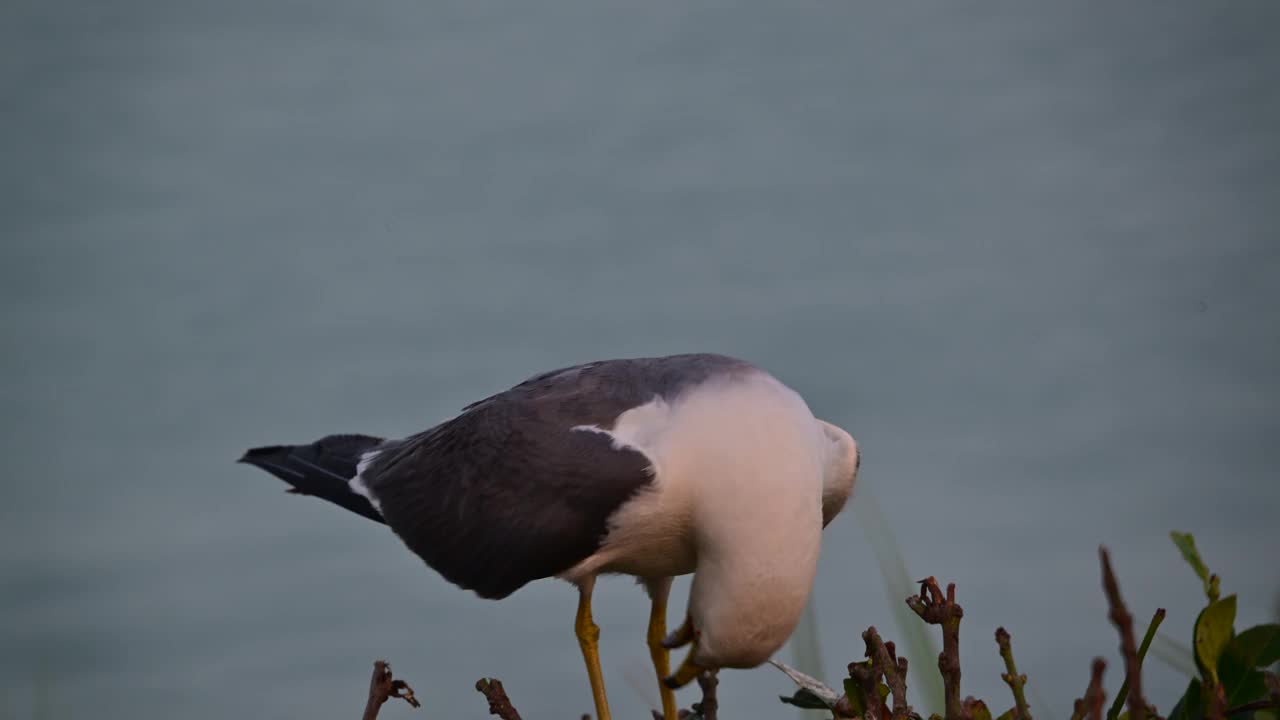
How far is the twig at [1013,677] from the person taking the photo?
299cm

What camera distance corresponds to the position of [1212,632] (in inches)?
103

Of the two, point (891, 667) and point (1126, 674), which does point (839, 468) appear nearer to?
point (891, 667)

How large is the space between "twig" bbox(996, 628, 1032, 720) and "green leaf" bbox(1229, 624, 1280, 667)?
19.9 inches

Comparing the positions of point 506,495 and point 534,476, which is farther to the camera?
point 506,495

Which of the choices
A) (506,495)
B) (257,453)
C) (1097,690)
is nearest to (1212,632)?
(1097,690)

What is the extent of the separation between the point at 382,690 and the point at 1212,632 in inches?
67.8

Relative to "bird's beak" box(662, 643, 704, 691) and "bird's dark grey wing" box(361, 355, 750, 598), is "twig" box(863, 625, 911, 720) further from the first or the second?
"bird's dark grey wing" box(361, 355, 750, 598)

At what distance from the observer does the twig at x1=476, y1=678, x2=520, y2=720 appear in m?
3.73

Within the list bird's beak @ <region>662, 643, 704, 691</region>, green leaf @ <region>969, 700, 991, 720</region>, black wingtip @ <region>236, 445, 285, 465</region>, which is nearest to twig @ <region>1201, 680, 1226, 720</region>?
green leaf @ <region>969, 700, 991, 720</region>

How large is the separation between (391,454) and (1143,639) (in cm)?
355

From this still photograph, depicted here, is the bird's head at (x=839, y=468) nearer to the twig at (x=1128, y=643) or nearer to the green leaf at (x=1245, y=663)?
the green leaf at (x=1245, y=663)

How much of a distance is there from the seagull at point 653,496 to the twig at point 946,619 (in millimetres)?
858

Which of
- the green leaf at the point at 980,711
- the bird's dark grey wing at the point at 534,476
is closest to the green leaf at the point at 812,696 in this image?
the green leaf at the point at 980,711

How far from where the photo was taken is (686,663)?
4.13 metres
